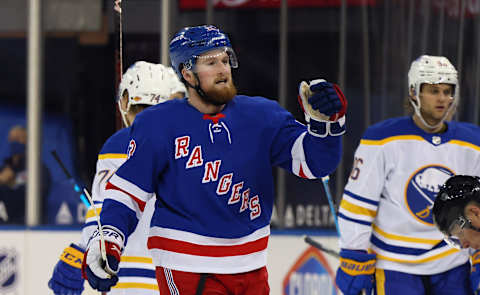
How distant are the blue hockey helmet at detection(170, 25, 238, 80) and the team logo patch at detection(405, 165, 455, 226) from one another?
121 centimetres

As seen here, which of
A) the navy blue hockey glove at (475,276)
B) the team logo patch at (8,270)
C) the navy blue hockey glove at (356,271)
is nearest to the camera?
the navy blue hockey glove at (475,276)

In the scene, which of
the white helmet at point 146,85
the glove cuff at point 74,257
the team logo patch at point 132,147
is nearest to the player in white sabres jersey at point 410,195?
the white helmet at point 146,85

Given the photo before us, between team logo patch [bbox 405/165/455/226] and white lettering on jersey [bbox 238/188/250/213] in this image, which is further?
team logo patch [bbox 405/165/455/226]

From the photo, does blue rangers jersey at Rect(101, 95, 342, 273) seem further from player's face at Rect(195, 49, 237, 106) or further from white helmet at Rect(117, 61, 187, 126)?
white helmet at Rect(117, 61, 187, 126)

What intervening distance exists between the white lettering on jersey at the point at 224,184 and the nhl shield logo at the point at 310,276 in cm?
273

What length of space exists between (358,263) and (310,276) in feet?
5.15

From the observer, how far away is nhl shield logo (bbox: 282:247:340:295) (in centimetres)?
521

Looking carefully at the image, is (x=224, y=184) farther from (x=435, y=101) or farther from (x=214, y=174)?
(x=435, y=101)

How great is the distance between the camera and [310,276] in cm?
521

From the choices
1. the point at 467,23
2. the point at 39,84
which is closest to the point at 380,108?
the point at 467,23

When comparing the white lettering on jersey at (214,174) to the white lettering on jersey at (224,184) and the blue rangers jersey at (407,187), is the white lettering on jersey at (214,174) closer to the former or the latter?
the white lettering on jersey at (224,184)

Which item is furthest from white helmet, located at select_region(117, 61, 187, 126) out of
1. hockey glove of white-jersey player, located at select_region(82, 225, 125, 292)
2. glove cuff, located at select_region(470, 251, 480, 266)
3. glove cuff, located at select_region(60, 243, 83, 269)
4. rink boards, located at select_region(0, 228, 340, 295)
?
rink boards, located at select_region(0, 228, 340, 295)

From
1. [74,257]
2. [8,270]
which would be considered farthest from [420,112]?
[8,270]

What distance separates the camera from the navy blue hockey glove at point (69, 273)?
338 cm
